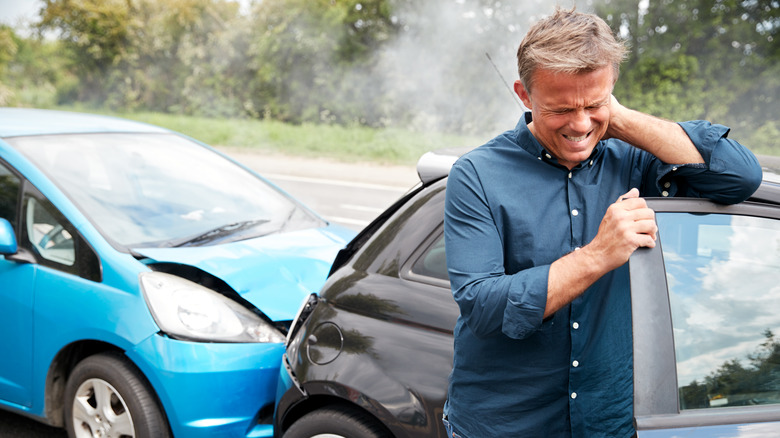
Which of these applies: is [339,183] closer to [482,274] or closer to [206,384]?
[206,384]

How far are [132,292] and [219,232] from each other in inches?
28.7

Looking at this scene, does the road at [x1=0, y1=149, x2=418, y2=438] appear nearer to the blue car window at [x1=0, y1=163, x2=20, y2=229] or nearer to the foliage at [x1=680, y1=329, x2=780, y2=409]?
the blue car window at [x1=0, y1=163, x2=20, y2=229]

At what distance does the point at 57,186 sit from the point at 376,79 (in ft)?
57.9

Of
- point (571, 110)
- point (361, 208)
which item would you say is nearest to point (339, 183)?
point (361, 208)

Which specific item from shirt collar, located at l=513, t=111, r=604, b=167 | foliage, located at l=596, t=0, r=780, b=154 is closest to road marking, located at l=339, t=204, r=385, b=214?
foliage, located at l=596, t=0, r=780, b=154

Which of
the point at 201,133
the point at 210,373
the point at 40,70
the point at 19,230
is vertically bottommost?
the point at 210,373

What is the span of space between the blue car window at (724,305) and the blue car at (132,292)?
1742 millimetres

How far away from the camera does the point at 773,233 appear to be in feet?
5.27

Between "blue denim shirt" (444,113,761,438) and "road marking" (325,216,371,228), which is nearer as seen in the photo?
"blue denim shirt" (444,113,761,438)

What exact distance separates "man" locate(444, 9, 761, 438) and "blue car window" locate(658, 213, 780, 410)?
0.10 meters

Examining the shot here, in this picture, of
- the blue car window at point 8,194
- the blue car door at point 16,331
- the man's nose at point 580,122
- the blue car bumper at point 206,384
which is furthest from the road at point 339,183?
the man's nose at point 580,122

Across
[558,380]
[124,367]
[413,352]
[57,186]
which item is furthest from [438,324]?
[57,186]

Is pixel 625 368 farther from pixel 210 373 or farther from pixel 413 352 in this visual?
pixel 210 373

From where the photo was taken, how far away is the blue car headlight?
2.74 m
